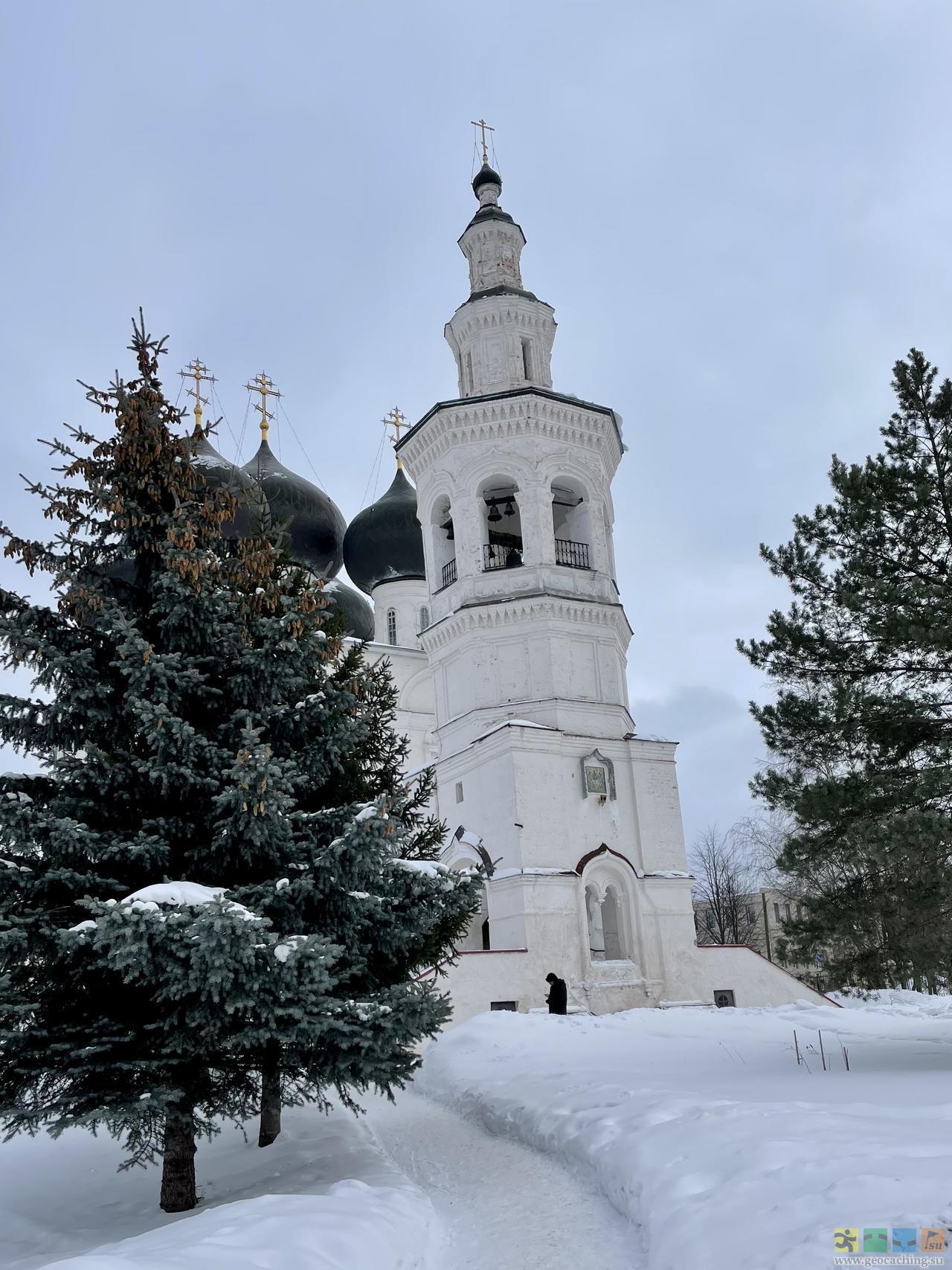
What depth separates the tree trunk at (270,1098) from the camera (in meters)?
6.59

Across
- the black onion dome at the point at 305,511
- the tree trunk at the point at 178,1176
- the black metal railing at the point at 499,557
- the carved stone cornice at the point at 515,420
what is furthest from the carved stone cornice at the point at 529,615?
the tree trunk at the point at 178,1176

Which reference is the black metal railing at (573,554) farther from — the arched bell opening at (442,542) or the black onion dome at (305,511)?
the black onion dome at (305,511)

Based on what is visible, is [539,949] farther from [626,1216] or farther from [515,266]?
[515,266]

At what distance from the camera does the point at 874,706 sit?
9.30 m

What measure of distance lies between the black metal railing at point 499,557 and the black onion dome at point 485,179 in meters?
9.15

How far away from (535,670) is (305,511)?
10904mm

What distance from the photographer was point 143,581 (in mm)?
7590

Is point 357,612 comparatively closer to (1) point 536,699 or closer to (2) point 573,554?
(2) point 573,554

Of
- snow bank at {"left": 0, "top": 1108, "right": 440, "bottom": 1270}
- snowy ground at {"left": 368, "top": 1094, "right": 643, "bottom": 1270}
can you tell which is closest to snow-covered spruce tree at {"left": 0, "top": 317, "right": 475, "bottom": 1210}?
snow bank at {"left": 0, "top": 1108, "right": 440, "bottom": 1270}

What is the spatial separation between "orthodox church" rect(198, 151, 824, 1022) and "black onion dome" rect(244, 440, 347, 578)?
12.6 feet

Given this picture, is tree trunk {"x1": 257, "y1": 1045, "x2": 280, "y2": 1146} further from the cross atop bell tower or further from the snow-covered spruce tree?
the cross atop bell tower

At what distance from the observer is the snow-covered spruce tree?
226 inches

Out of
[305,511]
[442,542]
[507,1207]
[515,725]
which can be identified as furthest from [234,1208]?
[305,511]

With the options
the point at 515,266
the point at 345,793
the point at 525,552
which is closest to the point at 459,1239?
the point at 345,793
